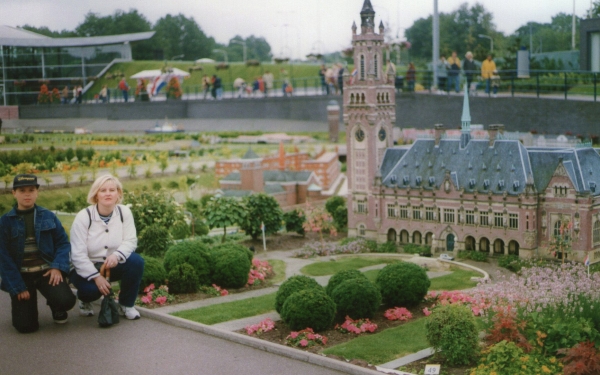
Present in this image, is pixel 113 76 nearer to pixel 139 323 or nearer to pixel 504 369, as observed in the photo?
pixel 139 323

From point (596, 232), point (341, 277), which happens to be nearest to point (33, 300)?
point (341, 277)

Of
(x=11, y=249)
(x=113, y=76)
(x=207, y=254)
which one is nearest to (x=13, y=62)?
(x=113, y=76)

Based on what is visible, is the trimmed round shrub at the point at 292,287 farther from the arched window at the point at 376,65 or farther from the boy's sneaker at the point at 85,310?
the arched window at the point at 376,65

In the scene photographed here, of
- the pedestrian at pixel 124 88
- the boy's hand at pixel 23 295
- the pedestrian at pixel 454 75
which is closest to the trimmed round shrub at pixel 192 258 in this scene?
the boy's hand at pixel 23 295

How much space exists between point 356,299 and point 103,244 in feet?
20.6

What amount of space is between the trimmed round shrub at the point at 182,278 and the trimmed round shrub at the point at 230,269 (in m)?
1.38

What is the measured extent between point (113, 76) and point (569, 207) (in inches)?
757

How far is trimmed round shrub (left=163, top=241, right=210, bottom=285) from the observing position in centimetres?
2267

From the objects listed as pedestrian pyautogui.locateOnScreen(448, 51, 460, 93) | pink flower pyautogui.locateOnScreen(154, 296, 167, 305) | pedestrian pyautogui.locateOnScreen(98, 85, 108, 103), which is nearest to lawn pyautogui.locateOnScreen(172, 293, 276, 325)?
pink flower pyautogui.locateOnScreen(154, 296, 167, 305)

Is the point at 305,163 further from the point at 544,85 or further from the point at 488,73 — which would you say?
the point at 544,85

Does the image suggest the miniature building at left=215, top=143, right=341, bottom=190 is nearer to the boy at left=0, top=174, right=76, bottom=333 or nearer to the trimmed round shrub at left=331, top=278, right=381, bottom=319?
the trimmed round shrub at left=331, top=278, right=381, bottom=319

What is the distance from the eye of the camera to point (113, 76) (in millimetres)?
34094

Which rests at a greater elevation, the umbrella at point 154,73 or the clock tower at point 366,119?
the umbrella at point 154,73

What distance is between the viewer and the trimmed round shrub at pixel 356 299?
742 inches
